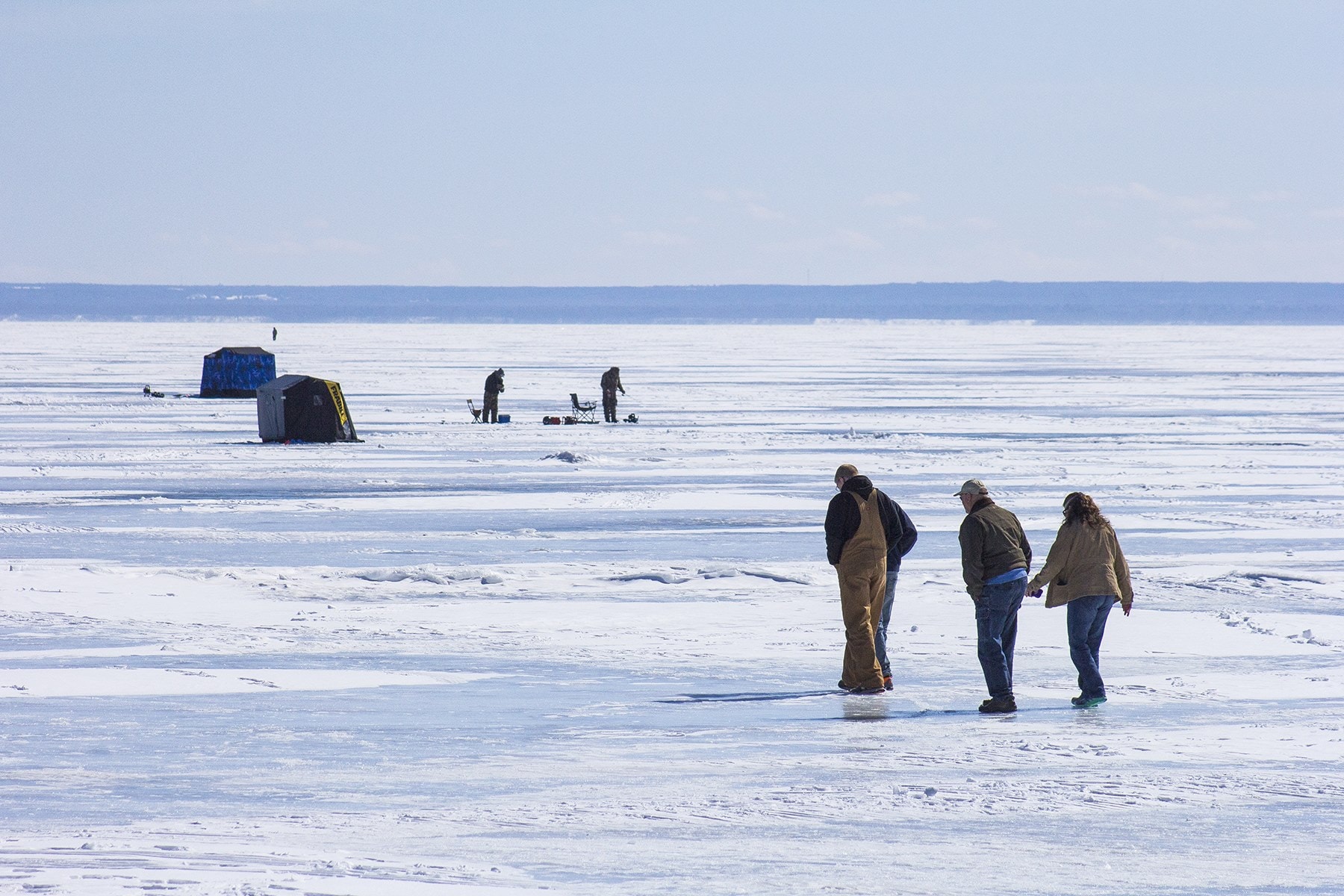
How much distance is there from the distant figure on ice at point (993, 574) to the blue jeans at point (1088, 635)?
0.31m

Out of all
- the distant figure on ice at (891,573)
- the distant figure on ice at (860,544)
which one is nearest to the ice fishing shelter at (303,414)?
the distant figure on ice at (891,573)

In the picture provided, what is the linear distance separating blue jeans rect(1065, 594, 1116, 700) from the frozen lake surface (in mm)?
217

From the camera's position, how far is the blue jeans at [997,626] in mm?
9094

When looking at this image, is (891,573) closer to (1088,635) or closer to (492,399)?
(1088,635)

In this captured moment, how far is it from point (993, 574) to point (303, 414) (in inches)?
817

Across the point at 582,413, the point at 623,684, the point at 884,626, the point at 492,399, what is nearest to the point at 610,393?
the point at 582,413

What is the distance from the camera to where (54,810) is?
7.15 meters

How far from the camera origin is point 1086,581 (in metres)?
9.12

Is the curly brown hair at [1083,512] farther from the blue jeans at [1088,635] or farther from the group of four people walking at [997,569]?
the blue jeans at [1088,635]

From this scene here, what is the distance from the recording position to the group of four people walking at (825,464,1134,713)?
9.05 m

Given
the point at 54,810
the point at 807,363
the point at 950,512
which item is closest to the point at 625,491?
the point at 950,512

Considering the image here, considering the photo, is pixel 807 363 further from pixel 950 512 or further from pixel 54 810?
pixel 54 810

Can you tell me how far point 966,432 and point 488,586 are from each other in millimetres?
17980

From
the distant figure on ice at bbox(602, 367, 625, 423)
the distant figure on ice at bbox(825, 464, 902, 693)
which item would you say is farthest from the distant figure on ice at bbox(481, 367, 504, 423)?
the distant figure on ice at bbox(825, 464, 902, 693)
